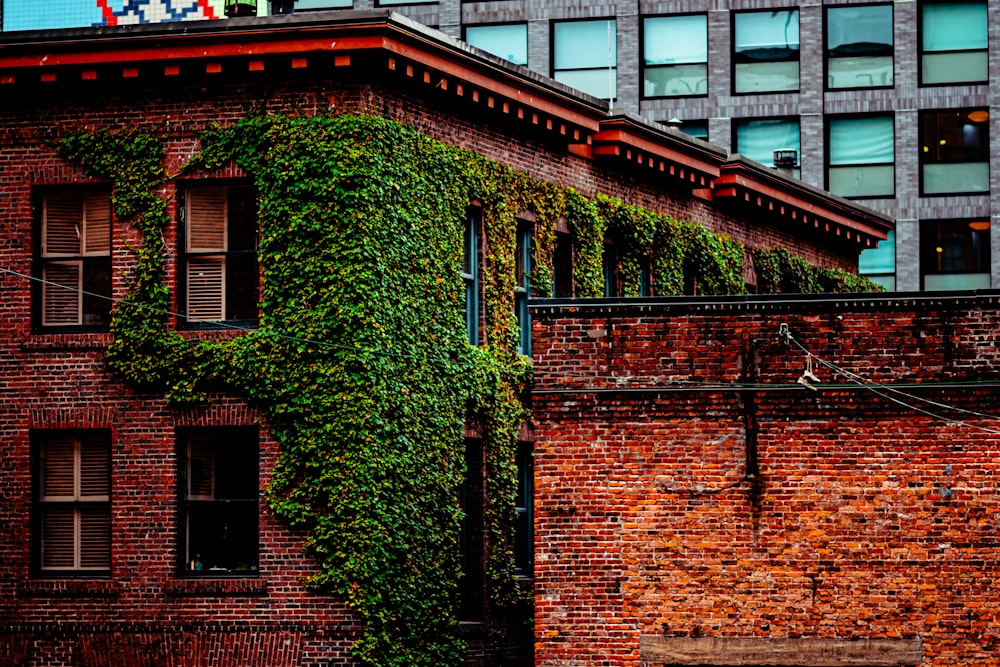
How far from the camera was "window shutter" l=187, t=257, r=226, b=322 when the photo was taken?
27234mm

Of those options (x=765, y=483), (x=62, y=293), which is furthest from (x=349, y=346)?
(x=765, y=483)

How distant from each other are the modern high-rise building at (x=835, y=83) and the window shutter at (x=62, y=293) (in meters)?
27.9

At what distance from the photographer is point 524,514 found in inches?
1238

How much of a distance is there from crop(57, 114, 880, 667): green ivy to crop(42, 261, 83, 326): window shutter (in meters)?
0.98

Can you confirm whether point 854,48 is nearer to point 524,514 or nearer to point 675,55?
point 675,55

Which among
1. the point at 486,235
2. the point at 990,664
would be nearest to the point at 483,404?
the point at 486,235

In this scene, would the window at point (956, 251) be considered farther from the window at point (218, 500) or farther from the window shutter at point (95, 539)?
the window shutter at point (95, 539)

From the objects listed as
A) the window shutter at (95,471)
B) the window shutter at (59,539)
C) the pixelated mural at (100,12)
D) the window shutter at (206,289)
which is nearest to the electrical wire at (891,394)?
the window shutter at (206,289)

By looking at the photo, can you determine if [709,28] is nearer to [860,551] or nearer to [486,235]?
[486,235]

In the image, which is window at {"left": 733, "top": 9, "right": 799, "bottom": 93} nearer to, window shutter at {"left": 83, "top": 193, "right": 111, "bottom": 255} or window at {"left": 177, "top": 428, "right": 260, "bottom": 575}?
window shutter at {"left": 83, "top": 193, "right": 111, "bottom": 255}

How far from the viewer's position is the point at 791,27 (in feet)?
178

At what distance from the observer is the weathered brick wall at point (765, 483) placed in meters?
23.4

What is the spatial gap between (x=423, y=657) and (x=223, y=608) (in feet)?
9.71

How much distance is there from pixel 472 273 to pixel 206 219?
469 cm
